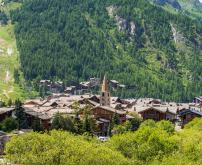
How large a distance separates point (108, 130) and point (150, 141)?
60.0m

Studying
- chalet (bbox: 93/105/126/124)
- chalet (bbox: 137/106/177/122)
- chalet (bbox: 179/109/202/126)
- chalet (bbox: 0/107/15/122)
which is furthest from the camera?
chalet (bbox: 137/106/177/122)

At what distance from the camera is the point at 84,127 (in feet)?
428

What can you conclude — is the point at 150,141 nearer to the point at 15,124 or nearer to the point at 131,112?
the point at 15,124

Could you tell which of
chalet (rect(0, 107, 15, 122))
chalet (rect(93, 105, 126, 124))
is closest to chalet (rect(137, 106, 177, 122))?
chalet (rect(93, 105, 126, 124))

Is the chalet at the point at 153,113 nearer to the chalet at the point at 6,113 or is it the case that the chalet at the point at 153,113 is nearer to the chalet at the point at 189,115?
the chalet at the point at 189,115

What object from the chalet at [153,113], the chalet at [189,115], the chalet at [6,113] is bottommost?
the chalet at [153,113]

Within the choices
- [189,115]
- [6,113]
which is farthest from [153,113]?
[6,113]

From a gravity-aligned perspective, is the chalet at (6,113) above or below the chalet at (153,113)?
above

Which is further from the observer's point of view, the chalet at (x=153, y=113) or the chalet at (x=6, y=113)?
the chalet at (x=153, y=113)

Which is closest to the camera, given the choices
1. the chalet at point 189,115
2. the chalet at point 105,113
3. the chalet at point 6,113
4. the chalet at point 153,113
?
the chalet at point 6,113

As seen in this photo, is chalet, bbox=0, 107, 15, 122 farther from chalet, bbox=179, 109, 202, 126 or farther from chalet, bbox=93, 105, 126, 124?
chalet, bbox=179, 109, 202, 126

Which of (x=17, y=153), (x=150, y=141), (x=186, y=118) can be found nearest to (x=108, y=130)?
(x=186, y=118)

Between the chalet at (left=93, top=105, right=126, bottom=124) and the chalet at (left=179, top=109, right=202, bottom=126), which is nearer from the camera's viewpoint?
the chalet at (left=93, top=105, right=126, bottom=124)

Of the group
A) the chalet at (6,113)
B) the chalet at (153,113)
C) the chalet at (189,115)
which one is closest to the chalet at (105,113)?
the chalet at (153,113)
